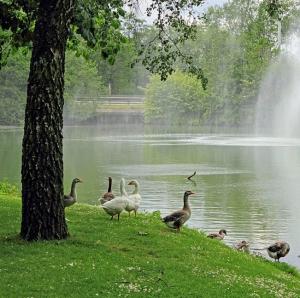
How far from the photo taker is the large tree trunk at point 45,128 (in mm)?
10688

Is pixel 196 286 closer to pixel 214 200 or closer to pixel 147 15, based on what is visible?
pixel 147 15

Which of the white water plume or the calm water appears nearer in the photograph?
the calm water

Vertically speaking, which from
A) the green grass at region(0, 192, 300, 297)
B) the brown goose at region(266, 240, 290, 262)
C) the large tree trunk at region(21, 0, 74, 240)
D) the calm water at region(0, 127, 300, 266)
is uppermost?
the large tree trunk at region(21, 0, 74, 240)

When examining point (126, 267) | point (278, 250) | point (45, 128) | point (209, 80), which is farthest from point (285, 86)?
point (126, 267)

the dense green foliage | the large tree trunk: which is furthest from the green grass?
the dense green foliage

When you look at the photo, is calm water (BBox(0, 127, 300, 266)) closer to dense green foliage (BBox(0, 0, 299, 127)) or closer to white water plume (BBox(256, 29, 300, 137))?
white water plume (BBox(256, 29, 300, 137))

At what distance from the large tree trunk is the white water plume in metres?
68.5

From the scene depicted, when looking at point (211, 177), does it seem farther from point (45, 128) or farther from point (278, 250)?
point (45, 128)

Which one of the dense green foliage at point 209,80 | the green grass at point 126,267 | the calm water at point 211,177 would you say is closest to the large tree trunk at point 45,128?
the green grass at point 126,267

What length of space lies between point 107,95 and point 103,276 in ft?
339

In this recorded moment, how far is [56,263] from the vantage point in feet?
31.3

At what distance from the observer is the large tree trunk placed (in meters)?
10.7

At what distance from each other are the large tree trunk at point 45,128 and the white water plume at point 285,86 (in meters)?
68.5

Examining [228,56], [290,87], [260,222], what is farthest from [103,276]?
[228,56]
